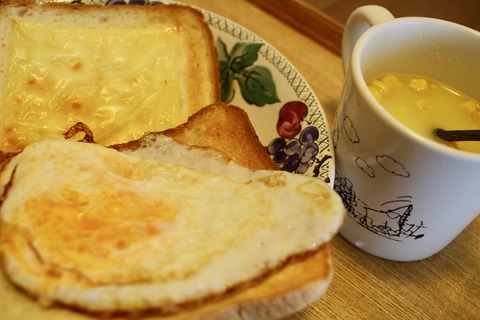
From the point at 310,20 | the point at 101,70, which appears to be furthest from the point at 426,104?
the point at 101,70

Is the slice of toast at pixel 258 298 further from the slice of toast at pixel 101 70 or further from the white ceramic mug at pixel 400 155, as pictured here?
the slice of toast at pixel 101 70

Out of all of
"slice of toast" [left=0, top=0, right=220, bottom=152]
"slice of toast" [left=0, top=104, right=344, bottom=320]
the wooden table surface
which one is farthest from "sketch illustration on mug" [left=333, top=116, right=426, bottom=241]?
"slice of toast" [left=0, top=0, right=220, bottom=152]

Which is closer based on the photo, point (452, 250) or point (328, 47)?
point (452, 250)

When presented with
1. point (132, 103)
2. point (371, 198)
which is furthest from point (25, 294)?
point (371, 198)

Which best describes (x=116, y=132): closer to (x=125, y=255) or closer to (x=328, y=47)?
(x=125, y=255)

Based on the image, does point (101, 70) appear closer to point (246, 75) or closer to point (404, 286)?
point (246, 75)
